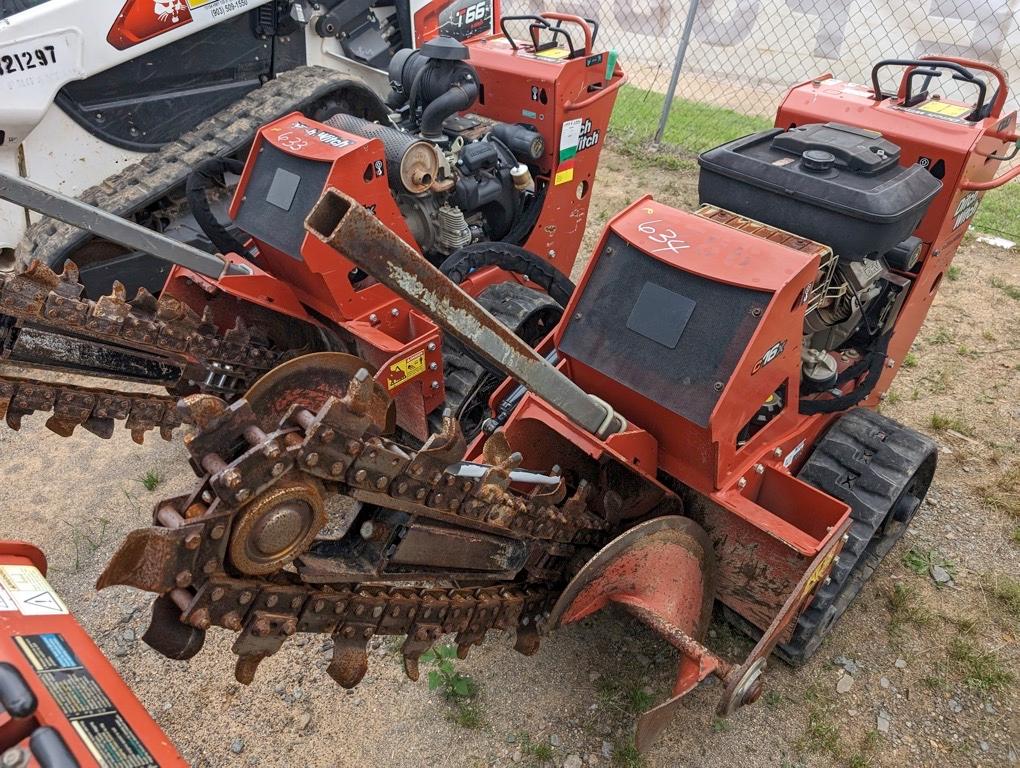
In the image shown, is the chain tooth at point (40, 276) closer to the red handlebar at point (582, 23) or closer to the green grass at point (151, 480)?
the green grass at point (151, 480)

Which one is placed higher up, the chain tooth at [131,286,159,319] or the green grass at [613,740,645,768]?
the chain tooth at [131,286,159,319]

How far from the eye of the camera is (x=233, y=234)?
4.39 m

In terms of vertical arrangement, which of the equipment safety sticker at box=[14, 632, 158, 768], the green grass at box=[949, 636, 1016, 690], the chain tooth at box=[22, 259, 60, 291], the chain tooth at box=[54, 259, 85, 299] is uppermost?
the chain tooth at box=[22, 259, 60, 291]

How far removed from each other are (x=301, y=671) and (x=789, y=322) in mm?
2339

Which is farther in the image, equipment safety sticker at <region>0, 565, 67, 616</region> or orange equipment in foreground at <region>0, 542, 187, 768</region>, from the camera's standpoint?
equipment safety sticker at <region>0, 565, 67, 616</region>

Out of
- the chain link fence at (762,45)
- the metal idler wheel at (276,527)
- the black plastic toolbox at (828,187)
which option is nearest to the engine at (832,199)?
the black plastic toolbox at (828,187)

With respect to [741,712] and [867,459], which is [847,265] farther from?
[741,712]

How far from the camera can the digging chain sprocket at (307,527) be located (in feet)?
5.68

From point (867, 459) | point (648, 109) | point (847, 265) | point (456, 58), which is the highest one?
point (456, 58)

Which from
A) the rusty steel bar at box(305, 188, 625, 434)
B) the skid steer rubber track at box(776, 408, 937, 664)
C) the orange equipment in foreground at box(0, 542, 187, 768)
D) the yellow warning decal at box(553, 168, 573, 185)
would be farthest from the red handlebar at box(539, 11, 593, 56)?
the orange equipment in foreground at box(0, 542, 187, 768)

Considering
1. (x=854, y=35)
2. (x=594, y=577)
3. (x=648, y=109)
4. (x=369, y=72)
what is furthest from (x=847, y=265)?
(x=854, y=35)

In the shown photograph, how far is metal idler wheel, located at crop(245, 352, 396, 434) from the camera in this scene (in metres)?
2.94

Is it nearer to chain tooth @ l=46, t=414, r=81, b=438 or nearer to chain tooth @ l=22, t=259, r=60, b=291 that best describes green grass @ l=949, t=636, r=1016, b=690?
chain tooth @ l=46, t=414, r=81, b=438

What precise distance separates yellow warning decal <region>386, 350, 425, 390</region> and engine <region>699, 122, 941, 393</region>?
147cm
